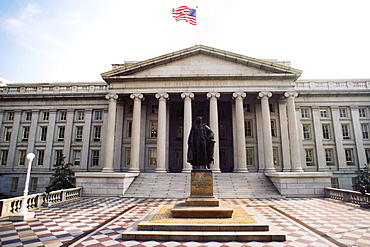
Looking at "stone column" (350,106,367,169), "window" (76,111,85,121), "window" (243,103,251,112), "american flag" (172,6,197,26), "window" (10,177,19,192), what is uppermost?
"american flag" (172,6,197,26)

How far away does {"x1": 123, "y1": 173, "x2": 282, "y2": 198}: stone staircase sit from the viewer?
19.0m

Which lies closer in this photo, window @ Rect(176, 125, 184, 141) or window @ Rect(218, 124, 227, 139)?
window @ Rect(218, 124, 227, 139)

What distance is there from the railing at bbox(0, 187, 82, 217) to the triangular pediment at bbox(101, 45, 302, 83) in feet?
45.6

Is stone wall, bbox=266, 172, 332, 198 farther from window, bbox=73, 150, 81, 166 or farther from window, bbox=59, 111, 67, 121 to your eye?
window, bbox=59, 111, 67, 121

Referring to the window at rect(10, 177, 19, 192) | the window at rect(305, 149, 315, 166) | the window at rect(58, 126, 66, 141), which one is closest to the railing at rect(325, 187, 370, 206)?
the window at rect(305, 149, 315, 166)

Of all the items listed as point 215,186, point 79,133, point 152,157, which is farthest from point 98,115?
point 215,186

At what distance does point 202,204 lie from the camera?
33.0 feet

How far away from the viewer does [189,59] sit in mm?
27109

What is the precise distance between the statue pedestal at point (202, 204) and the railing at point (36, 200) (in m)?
9.10

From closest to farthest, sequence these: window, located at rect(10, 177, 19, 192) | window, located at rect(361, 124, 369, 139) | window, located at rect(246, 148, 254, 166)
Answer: window, located at rect(246, 148, 254, 166) → window, located at rect(10, 177, 19, 192) → window, located at rect(361, 124, 369, 139)

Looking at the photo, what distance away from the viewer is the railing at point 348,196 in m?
14.6

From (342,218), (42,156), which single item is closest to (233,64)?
(342,218)

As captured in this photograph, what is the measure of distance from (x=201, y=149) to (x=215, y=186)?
33.1ft

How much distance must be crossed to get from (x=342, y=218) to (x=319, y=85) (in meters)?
25.6
